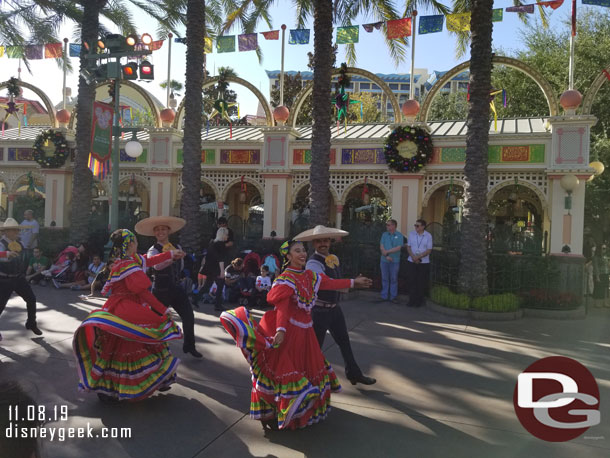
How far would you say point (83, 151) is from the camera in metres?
13.7

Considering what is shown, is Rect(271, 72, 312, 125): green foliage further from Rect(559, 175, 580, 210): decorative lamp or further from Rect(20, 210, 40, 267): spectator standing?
Rect(559, 175, 580, 210): decorative lamp

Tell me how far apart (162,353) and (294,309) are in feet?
4.85

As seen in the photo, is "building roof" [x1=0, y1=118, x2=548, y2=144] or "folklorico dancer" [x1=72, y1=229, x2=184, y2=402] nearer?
"folklorico dancer" [x1=72, y1=229, x2=184, y2=402]

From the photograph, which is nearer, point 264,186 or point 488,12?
point 488,12

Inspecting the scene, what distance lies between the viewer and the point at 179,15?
48.9ft

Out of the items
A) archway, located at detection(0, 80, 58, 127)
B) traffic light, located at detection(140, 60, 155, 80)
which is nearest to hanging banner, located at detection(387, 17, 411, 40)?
traffic light, located at detection(140, 60, 155, 80)

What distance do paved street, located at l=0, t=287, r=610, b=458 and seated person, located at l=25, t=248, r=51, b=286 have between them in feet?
12.9

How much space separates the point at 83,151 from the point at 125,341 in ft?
35.2

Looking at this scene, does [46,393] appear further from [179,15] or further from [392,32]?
[179,15]

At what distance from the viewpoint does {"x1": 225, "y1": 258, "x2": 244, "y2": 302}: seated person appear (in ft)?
31.8

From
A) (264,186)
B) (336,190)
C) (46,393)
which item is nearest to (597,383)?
(46,393)

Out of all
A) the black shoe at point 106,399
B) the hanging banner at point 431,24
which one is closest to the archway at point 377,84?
the hanging banner at point 431,24

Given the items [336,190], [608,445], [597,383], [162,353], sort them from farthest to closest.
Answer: [336,190], [597,383], [162,353], [608,445]

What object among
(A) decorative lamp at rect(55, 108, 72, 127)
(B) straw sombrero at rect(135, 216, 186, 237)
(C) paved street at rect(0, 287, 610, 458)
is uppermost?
(A) decorative lamp at rect(55, 108, 72, 127)
